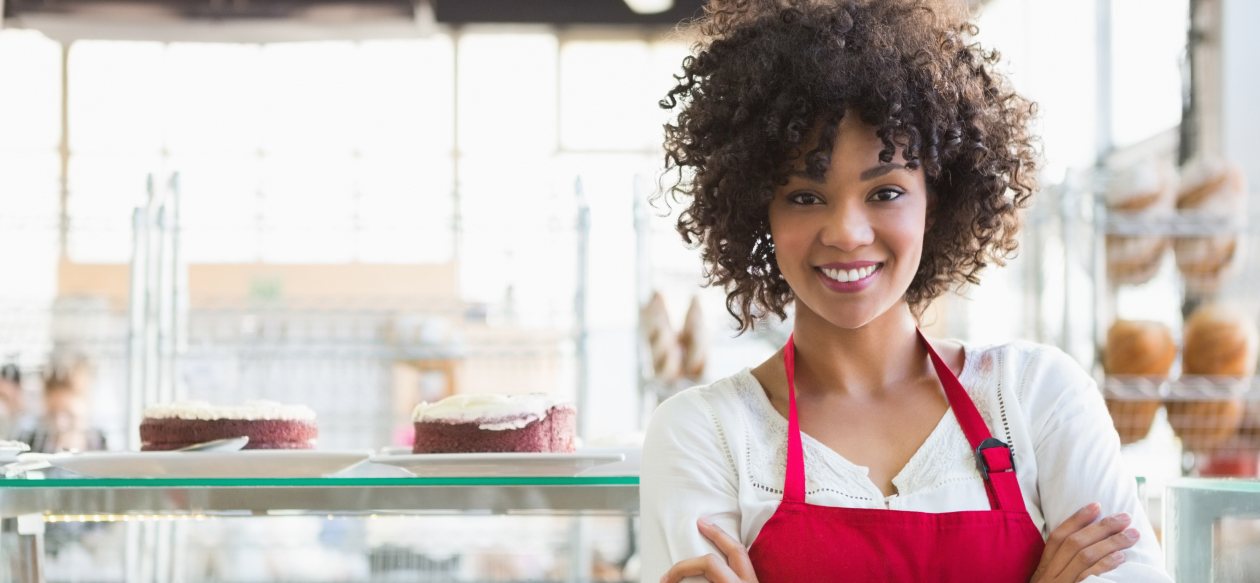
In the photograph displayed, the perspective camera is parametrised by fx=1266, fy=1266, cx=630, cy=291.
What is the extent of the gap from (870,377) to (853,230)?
8.7 inches

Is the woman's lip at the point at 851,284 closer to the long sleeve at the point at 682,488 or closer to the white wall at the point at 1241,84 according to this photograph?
the long sleeve at the point at 682,488

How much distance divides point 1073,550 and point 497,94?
10596 mm

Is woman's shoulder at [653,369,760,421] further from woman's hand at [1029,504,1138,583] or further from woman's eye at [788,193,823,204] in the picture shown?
woman's hand at [1029,504,1138,583]

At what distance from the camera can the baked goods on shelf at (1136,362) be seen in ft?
10.3

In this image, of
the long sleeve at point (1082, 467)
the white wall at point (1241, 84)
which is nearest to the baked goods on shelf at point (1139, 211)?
the white wall at point (1241, 84)

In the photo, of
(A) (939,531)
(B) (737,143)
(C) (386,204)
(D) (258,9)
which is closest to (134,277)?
(B) (737,143)

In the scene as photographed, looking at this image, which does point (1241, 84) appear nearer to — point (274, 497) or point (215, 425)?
point (215, 425)

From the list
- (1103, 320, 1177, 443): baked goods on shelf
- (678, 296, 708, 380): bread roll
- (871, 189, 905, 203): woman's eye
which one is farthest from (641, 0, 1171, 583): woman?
(678, 296, 708, 380): bread roll

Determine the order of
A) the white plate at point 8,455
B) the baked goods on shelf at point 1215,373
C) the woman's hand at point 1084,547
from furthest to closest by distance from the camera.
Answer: the baked goods on shelf at point 1215,373, the white plate at point 8,455, the woman's hand at point 1084,547

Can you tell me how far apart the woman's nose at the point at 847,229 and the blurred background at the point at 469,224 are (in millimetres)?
422

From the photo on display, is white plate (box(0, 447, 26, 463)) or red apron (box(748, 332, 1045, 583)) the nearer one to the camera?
red apron (box(748, 332, 1045, 583))

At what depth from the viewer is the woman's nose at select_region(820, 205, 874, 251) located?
4.15 ft

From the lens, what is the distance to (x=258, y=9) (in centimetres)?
742

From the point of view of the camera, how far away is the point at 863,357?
4.68 ft
